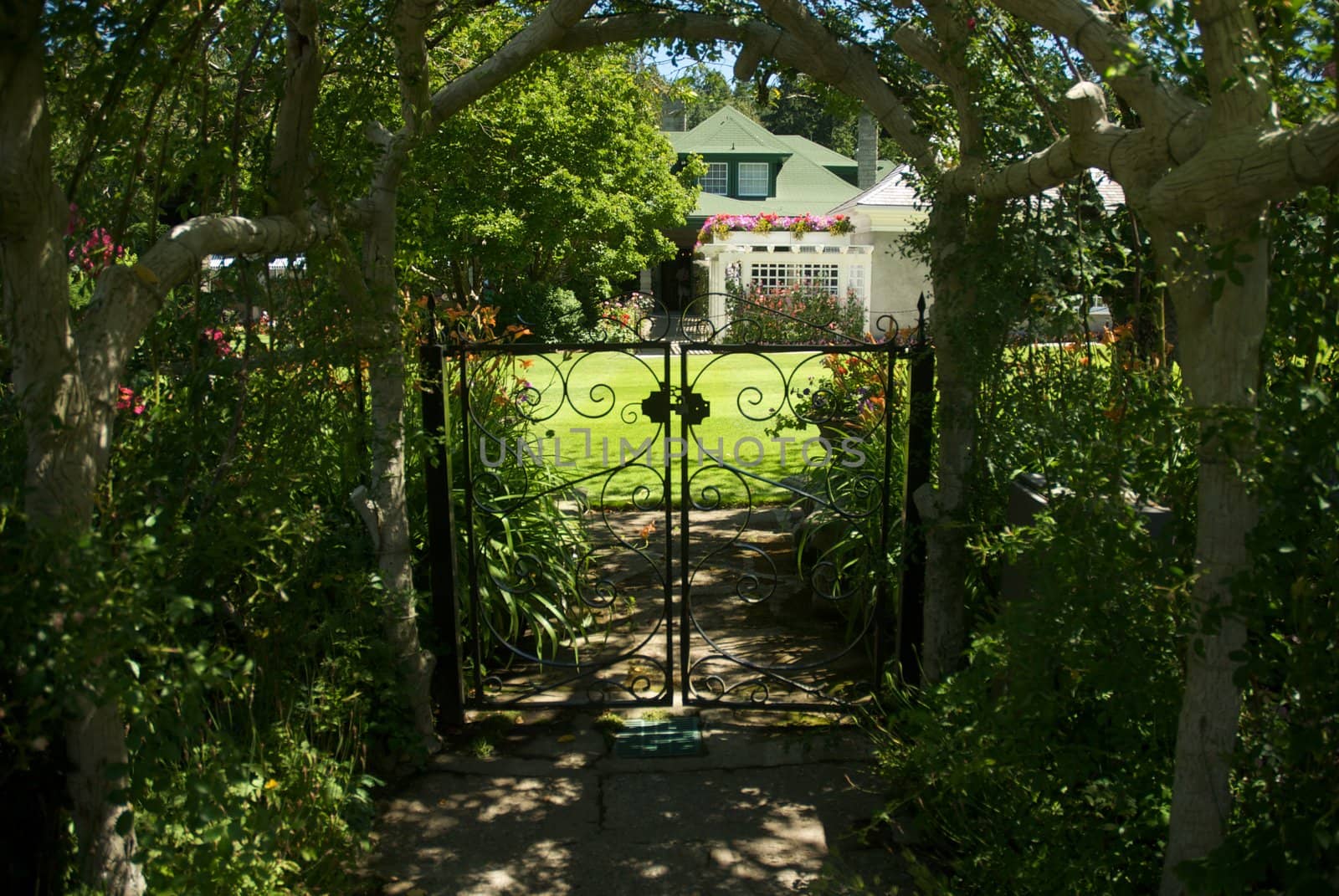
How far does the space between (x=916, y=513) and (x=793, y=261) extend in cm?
1824

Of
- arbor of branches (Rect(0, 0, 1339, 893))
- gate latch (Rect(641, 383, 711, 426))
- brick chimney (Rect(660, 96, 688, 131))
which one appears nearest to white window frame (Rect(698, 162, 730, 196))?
brick chimney (Rect(660, 96, 688, 131))

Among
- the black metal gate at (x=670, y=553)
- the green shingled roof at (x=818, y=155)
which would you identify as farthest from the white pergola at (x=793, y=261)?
the black metal gate at (x=670, y=553)

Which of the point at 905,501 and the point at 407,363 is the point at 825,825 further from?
the point at 407,363

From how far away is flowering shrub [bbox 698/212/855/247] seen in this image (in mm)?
21281

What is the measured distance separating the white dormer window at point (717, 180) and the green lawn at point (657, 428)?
38.2ft

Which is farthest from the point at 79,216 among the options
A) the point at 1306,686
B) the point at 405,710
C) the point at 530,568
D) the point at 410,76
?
the point at 1306,686

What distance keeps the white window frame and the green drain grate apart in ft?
82.3

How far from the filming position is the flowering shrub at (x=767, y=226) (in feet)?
69.8

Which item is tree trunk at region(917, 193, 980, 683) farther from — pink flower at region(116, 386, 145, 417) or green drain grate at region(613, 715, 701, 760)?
pink flower at region(116, 386, 145, 417)

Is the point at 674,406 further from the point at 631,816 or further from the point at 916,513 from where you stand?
the point at 631,816

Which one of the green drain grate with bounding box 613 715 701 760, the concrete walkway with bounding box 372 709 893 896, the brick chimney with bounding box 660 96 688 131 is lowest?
the concrete walkway with bounding box 372 709 893 896

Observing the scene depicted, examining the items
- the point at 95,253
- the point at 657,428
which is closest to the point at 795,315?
the point at 657,428

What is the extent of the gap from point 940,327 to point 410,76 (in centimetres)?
199

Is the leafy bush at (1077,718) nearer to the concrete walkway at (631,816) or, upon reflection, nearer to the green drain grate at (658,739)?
the concrete walkway at (631,816)
